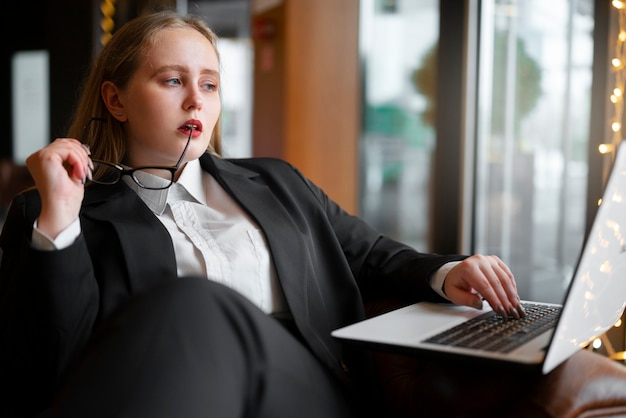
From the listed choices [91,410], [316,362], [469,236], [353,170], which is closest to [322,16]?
[353,170]

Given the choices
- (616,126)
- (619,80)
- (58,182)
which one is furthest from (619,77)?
(58,182)

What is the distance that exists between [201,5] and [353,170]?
172 centimetres

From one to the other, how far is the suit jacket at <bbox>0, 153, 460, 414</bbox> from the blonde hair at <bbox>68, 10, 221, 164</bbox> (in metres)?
0.12

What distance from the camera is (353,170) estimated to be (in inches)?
186

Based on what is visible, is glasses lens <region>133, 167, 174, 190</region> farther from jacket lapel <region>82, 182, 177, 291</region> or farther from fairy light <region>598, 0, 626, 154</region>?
fairy light <region>598, 0, 626, 154</region>

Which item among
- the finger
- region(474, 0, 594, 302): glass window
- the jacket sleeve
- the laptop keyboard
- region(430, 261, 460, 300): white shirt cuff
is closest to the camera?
the laptop keyboard

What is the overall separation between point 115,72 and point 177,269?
1.51ft

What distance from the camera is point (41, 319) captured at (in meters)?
1.20

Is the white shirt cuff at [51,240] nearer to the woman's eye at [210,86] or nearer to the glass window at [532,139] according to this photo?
the woman's eye at [210,86]

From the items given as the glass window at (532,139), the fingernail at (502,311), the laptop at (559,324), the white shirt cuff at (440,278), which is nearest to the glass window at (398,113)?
the glass window at (532,139)

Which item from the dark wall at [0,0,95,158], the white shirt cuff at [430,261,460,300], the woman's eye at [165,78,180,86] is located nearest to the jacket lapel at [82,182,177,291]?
the woman's eye at [165,78,180,86]

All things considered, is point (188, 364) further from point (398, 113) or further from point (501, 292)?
point (398, 113)

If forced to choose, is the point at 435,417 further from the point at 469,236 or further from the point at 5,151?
the point at 5,151

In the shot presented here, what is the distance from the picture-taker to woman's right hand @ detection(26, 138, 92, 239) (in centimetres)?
121
